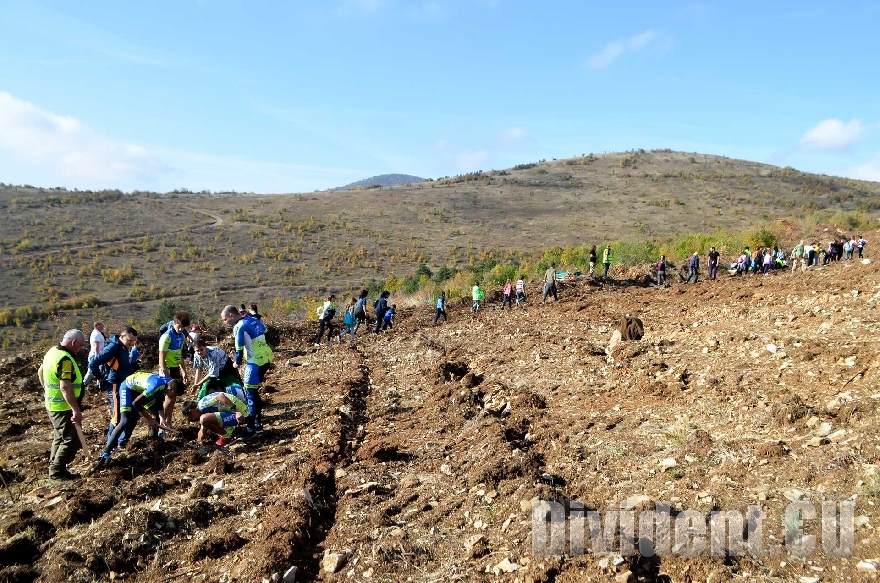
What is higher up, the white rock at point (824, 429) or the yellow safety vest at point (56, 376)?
the yellow safety vest at point (56, 376)

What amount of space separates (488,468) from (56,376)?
5057mm

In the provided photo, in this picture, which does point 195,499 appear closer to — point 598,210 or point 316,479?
point 316,479

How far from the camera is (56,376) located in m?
6.13

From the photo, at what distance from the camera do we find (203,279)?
1518 inches

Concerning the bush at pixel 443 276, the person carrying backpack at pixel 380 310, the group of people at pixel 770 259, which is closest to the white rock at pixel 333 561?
the person carrying backpack at pixel 380 310

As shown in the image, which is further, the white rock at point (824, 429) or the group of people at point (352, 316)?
the group of people at point (352, 316)

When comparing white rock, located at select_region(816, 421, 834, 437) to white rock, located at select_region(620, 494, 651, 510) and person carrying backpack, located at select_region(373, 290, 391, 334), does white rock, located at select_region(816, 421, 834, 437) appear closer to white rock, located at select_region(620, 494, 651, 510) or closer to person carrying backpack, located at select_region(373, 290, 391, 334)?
white rock, located at select_region(620, 494, 651, 510)

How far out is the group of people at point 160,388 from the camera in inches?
245

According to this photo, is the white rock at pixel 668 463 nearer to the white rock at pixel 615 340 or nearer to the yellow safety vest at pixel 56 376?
the white rock at pixel 615 340

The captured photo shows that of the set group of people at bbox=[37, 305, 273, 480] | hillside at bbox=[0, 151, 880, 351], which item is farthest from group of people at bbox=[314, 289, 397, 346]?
hillside at bbox=[0, 151, 880, 351]

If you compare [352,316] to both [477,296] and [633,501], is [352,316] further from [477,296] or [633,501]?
[633,501]

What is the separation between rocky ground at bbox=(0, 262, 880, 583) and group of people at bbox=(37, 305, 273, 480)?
0.35 m

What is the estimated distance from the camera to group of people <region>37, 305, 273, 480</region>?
6215 mm

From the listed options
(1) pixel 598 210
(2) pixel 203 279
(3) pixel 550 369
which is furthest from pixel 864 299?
(1) pixel 598 210
